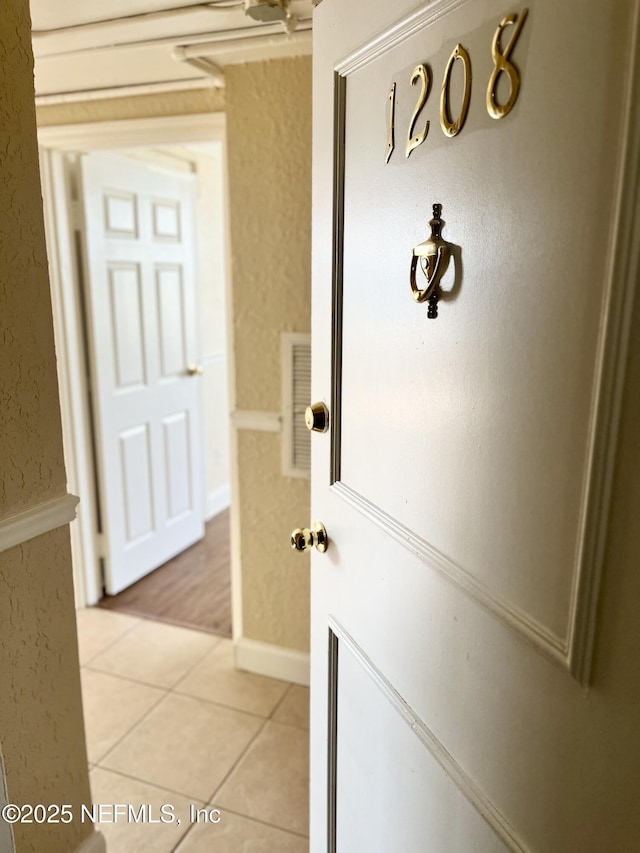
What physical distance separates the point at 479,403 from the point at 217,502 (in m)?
3.34

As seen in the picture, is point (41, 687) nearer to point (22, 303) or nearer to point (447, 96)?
point (22, 303)

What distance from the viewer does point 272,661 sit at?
2258 mm

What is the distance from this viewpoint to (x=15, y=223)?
1151 millimetres

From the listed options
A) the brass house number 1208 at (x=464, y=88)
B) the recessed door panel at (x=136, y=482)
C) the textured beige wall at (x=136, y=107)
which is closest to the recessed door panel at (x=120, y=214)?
the textured beige wall at (x=136, y=107)

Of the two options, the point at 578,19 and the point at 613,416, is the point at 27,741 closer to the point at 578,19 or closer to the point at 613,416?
the point at 613,416

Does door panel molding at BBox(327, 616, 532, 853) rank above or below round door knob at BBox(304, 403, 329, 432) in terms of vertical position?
below

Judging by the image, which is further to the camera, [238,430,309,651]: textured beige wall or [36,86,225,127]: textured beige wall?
[238,430,309,651]: textured beige wall

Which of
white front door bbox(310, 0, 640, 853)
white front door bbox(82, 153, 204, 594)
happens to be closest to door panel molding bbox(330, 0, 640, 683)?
white front door bbox(310, 0, 640, 853)

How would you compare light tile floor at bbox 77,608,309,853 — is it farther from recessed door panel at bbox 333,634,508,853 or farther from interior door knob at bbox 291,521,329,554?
interior door knob at bbox 291,521,329,554

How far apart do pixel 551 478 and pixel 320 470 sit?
62cm

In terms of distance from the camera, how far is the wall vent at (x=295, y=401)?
196 centimetres

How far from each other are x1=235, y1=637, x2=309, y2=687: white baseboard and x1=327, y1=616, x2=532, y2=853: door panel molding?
93cm

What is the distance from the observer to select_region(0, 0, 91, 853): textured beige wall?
3.72ft

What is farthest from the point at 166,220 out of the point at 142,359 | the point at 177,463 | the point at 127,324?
the point at 177,463
